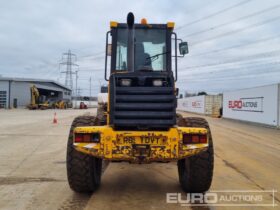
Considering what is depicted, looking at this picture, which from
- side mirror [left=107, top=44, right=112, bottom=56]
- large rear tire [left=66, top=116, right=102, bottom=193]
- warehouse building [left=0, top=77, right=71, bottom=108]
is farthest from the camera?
warehouse building [left=0, top=77, right=71, bottom=108]

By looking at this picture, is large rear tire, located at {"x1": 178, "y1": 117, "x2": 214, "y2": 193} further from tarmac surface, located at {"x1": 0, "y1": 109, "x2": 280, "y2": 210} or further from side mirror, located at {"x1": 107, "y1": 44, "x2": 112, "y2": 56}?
side mirror, located at {"x1": 107, "y1": 44, "x2": 112, "y2": 56}

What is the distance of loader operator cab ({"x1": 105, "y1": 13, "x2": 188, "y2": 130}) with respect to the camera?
230 inches

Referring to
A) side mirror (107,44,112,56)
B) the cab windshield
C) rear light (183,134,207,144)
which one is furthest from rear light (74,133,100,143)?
side mirror (107,44,112,56)

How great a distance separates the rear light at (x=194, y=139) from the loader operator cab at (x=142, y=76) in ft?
1.10

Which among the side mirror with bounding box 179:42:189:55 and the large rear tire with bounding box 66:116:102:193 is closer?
the large rear tire with bounding box 66:116:102:193

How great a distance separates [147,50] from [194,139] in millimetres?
2155

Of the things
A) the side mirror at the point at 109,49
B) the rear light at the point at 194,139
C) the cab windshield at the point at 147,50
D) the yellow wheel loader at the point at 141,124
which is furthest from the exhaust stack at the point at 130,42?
the rear light at the point at 194,139

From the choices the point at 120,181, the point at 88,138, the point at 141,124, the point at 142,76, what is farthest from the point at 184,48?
the point at 120,181

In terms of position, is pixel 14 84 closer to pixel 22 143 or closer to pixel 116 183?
pixel 22 143

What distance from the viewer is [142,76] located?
6176mm

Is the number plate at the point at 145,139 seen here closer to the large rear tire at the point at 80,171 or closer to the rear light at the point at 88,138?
the rear light at the point at 88,138

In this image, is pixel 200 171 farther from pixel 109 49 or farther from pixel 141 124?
pixel 109 49

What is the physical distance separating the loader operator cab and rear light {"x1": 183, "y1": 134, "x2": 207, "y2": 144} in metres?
0.33

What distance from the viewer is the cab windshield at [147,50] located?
6840mm
